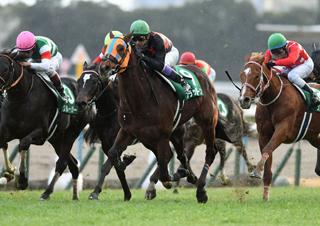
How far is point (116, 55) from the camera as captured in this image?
5531 mm

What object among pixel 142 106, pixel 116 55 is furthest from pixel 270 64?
pixel 116 55

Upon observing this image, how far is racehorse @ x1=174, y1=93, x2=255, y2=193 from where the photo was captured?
8789 mm

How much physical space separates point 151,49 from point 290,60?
1760 mm

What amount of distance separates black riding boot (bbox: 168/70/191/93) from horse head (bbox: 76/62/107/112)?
2.81 feet

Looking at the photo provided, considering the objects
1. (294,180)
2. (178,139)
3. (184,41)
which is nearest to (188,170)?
(178,139)

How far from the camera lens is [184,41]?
36438 millimetres

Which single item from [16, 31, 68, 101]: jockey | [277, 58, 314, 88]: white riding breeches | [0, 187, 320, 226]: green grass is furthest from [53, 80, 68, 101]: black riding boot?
[277, 58, 314, 88]: white riding breeches

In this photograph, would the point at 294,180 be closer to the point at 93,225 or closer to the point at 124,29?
the point at 93,225

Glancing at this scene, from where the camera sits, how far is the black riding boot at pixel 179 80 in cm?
627

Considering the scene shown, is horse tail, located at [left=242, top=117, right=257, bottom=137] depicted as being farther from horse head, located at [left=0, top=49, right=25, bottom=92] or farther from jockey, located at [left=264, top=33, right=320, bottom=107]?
horse head, located at [left=0, top=49, right=25, bottom=92]

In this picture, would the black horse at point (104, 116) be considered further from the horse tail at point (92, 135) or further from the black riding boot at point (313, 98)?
the black riding boot at point (313, 98)

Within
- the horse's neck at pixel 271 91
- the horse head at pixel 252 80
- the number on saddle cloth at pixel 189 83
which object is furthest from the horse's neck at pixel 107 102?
the horse's neck at pixel 271 91

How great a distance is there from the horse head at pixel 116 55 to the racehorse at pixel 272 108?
1.37 metres

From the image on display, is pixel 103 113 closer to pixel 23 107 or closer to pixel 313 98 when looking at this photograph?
pixel 23 107
